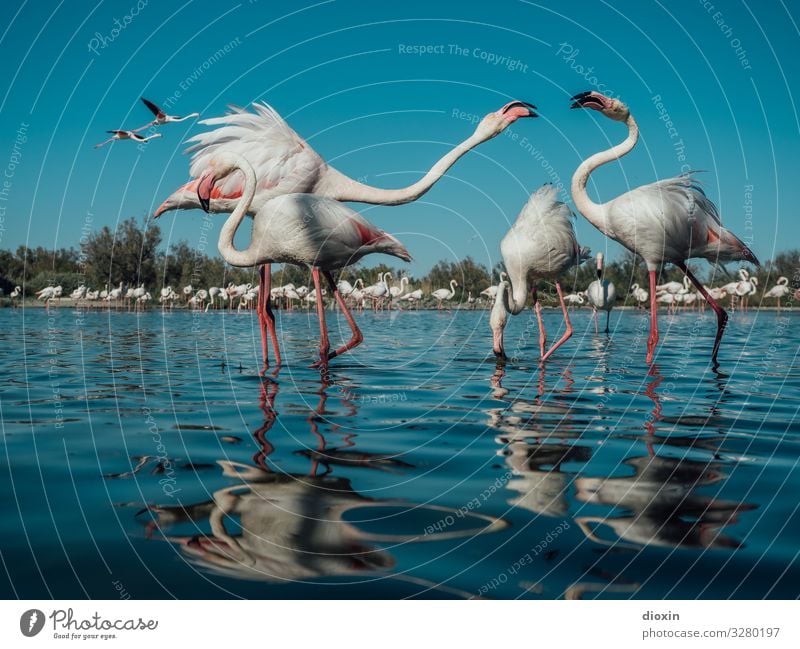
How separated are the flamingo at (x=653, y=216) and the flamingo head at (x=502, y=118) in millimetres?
615

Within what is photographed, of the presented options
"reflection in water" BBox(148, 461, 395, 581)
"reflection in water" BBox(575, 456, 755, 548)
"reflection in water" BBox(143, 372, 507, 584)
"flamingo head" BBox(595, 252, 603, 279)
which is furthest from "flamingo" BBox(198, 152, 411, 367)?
"flamingo head" BBox(595, 252, 603, 279)

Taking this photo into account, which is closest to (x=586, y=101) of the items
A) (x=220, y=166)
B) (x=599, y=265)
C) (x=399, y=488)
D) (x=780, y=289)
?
(x=220, y=166)

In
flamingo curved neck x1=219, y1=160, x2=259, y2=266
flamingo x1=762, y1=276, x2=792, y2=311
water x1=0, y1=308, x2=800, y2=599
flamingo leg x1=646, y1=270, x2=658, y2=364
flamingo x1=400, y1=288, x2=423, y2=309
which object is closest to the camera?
water x1=0, y1=308, x2=800, y2=599

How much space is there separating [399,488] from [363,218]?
5325mm

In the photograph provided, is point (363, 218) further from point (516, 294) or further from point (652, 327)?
point (652, 327)

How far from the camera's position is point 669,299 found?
2662 cm

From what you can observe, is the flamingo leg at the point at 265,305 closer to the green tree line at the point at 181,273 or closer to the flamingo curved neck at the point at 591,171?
the flamingo curved neck at the point at 591,171

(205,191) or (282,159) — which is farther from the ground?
(282,159)

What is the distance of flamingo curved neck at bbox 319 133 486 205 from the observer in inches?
339

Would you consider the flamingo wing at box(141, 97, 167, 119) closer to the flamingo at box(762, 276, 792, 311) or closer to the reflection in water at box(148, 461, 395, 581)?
the reflection in water at box(148, 461, 395, 581)

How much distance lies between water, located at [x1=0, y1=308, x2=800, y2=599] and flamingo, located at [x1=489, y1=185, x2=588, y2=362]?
102 inches

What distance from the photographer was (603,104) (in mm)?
8602
